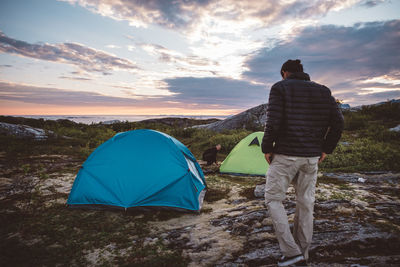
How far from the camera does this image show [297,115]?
3033mm

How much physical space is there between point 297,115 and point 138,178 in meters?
3.86

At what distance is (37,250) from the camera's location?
379 centimetres

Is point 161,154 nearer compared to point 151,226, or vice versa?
point 151,226

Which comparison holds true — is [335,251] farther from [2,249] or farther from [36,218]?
[36,218]

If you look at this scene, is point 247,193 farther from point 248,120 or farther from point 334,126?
point 248,120

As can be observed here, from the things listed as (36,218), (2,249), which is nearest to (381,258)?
(2,249)

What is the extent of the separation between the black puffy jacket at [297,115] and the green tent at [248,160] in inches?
225

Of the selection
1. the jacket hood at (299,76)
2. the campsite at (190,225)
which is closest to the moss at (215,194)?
the campsite at (190,225)

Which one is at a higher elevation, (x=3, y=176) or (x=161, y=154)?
(x=161, y=154)

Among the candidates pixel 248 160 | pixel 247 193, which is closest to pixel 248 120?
pixel 248 160

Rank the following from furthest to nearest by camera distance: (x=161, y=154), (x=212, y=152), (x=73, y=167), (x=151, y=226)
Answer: (x=212, y=152)
(x=73, y=167)
(x=161, y=154)
(x=151, y=226)

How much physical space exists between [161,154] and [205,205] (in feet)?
5.86

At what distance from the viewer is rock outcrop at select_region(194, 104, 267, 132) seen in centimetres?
2217

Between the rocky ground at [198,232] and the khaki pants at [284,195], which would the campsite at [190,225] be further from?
the khaki pants at [284,195]
